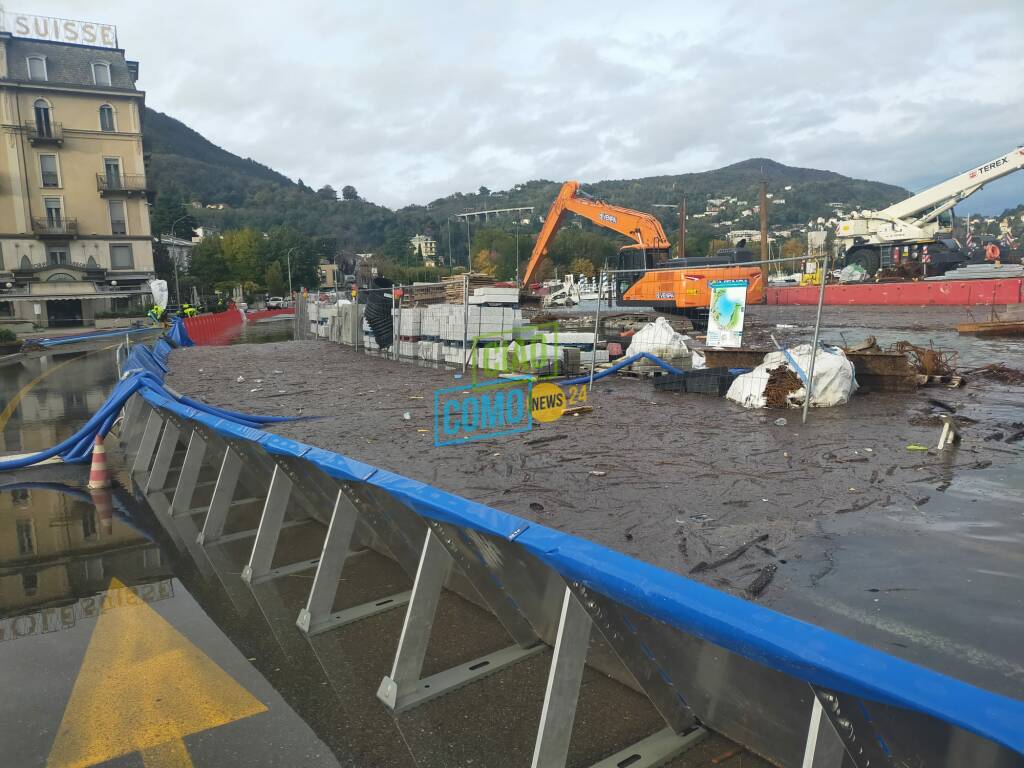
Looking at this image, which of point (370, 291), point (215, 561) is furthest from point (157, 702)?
point (370, 291)

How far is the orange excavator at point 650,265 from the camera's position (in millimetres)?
22812

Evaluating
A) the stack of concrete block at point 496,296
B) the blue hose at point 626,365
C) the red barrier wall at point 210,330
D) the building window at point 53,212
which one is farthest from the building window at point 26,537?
the building window at point 53,212

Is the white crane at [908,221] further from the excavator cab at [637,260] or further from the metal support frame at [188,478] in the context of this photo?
the metal support frame at [188,478]

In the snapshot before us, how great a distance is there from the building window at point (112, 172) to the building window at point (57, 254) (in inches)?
242

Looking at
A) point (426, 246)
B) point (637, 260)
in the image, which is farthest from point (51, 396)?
point (426, 246)

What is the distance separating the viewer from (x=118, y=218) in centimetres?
5497

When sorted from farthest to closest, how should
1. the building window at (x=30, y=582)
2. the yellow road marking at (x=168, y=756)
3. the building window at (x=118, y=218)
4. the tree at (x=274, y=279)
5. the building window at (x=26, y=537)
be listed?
the tree at (x=274, y=279)
the building window at (x=118, y=218)
the building window at (x=26, y=537)
the building window at (x=30, y=582)
the yellow road marking at (x=168, y=756)

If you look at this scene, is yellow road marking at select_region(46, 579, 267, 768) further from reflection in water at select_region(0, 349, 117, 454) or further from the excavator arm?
the excavator arm

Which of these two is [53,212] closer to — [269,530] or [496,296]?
[496,296]

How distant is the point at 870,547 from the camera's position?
16.9ft

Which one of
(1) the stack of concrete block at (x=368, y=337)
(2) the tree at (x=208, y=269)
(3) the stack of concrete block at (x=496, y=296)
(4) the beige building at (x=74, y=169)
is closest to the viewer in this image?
(3) the stack of concrete block at (x=496, y=296)

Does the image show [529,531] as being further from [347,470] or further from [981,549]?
[981,549]

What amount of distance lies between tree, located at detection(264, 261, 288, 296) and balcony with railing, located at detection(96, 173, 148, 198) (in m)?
37.0

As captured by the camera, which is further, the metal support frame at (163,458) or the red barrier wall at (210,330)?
the red barrier wall at (210,330)
